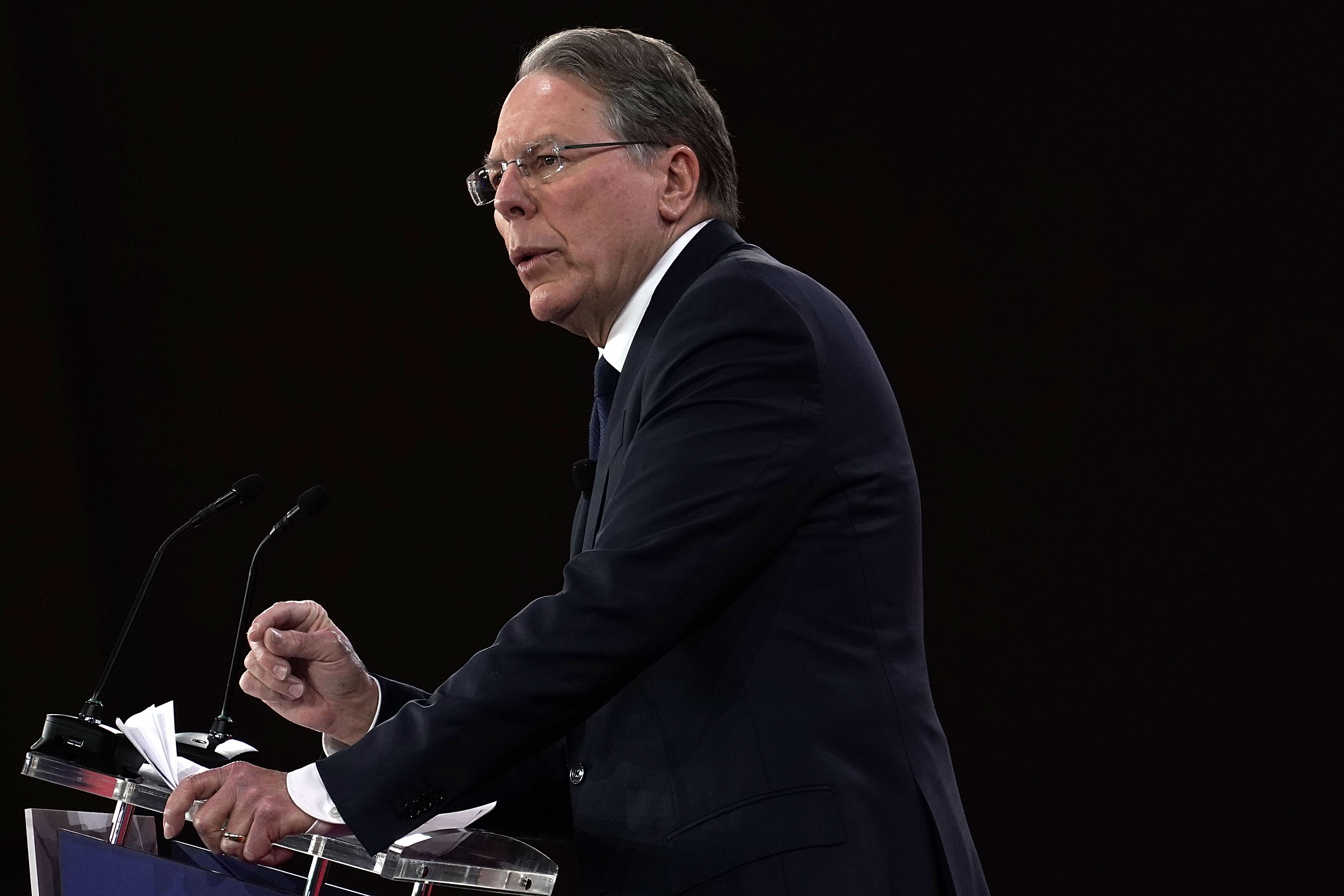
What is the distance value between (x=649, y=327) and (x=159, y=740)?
31.1 inches

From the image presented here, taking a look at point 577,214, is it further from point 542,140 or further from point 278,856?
point 278,856

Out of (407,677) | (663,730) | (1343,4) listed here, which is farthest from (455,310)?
(663,730)

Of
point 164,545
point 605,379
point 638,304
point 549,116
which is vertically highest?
point 549,116

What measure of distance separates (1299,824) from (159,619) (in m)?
3.40

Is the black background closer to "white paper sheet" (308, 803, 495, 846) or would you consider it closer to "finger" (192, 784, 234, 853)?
"white paper sheet" (308, 803, 495, 846)

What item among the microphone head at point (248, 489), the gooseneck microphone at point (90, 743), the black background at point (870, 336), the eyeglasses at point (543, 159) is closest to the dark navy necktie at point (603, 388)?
the eyeglasses at point (543, 159)

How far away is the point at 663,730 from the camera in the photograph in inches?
→ 52.9

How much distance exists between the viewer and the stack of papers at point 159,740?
1541 millimetres

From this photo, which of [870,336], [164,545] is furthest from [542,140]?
[870,336]

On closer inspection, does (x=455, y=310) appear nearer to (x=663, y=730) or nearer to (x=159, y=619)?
(x=159, y=619)

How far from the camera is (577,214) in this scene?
1685 mm

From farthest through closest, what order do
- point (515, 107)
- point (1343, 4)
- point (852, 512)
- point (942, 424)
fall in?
point (942, 424), point (1343, 4), point (515, 107), point (852, 512)

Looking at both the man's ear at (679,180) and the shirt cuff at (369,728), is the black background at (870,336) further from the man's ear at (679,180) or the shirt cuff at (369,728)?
the shirt cuff at (369,728)

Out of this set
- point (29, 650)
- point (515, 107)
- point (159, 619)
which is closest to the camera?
point (515, 107)
